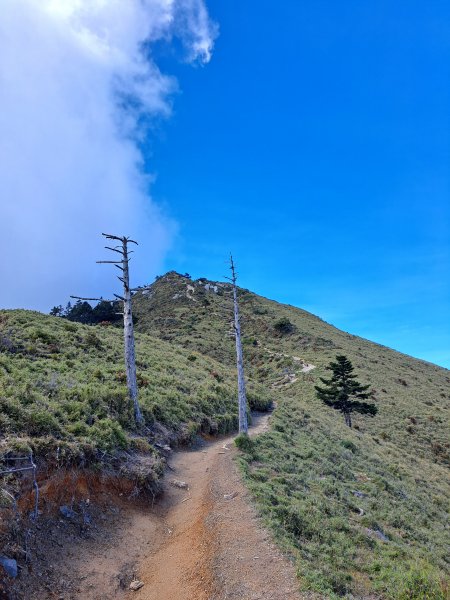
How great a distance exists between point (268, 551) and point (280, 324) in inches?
2449

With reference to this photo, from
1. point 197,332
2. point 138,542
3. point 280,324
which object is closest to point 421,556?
point 138,542

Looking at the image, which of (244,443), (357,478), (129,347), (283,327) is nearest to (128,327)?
(129,347)

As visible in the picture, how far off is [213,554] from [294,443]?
44.2 feet

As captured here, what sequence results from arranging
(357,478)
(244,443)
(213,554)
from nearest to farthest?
(213,554) < (244,443) < (357,478)

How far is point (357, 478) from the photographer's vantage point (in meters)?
19.3

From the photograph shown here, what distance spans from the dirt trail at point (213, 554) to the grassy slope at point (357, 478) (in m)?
0.54

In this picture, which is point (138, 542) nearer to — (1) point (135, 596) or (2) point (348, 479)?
(1) point (135, 596)

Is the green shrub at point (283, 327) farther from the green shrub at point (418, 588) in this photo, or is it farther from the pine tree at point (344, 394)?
the green shrub at point (418, 588)

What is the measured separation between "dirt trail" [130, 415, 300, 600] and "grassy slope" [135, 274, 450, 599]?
54 cm

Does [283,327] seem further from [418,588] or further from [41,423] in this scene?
[418,588]

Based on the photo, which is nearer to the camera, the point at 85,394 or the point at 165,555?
the point at 165,555

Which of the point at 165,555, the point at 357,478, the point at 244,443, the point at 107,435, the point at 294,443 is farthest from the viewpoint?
the point at 294,443

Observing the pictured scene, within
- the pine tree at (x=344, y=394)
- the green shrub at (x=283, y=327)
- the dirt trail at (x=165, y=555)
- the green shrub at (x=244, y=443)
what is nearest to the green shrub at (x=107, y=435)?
Result: the dirt trail at (x=165, y=555)

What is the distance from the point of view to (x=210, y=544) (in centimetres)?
913
